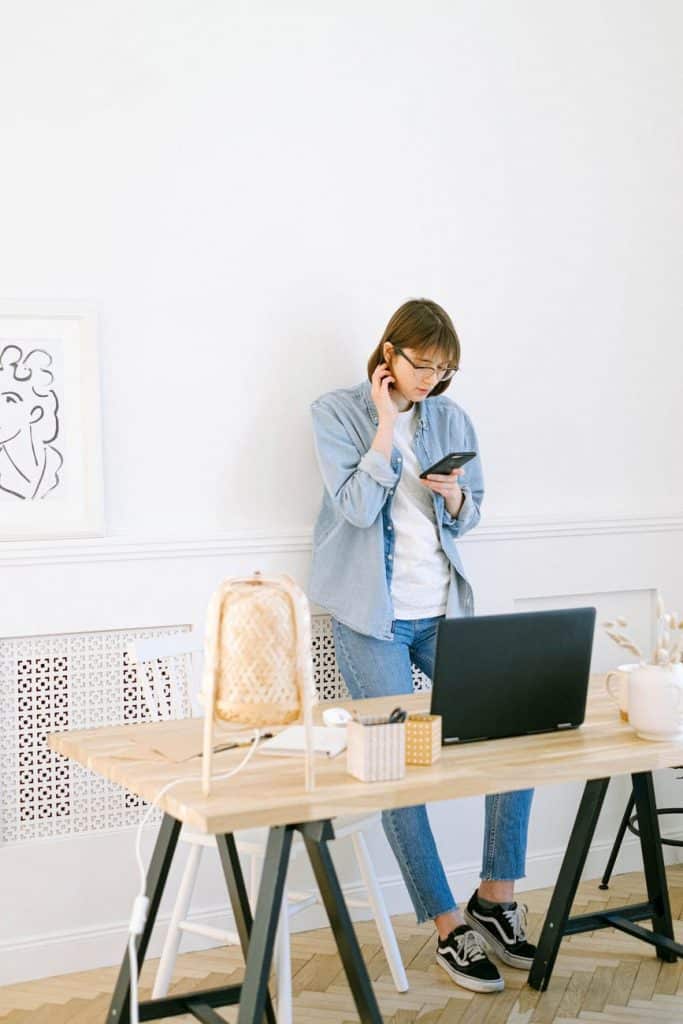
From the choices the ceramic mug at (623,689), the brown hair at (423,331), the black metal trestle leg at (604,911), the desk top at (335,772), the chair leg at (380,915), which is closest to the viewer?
the desk top at (335,772)

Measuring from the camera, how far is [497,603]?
12.3 ft

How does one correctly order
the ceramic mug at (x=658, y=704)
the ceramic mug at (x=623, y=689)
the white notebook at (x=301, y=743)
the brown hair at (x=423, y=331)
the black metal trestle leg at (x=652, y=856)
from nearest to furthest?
1. the white notebook at (x=301, y=743)
2. the ceramic mug at (x=658, y=704)
3. the ceramic mug at (x=623, y=689)
4. the black metal trestle leg at (x=652, y=856)
5. the brown hair at (x=423, y=331)

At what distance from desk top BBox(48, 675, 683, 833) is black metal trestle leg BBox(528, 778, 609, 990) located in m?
0.42

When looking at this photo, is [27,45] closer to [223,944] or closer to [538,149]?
A: [538,149]

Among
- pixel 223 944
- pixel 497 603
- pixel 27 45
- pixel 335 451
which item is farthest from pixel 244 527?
pixel 27 45

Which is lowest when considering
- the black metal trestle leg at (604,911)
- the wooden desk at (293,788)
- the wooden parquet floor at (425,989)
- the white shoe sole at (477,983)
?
the wooden parquet floor at (425,989)

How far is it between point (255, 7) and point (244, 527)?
1381mm

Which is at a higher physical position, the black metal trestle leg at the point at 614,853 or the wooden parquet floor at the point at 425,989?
the black metal trestle leg at the point at 614,853

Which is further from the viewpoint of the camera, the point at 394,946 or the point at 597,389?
the point at 597,389

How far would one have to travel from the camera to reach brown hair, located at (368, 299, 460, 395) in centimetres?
320

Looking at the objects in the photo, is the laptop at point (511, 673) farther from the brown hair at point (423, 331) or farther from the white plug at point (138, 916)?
the brown hair at point (423, 331)

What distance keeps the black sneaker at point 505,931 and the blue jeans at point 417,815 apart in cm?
9

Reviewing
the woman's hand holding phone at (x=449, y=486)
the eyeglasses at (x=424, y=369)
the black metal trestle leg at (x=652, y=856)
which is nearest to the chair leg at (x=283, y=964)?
the black metal trestle leg at (x=652, y=856)

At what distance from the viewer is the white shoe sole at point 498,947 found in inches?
124
